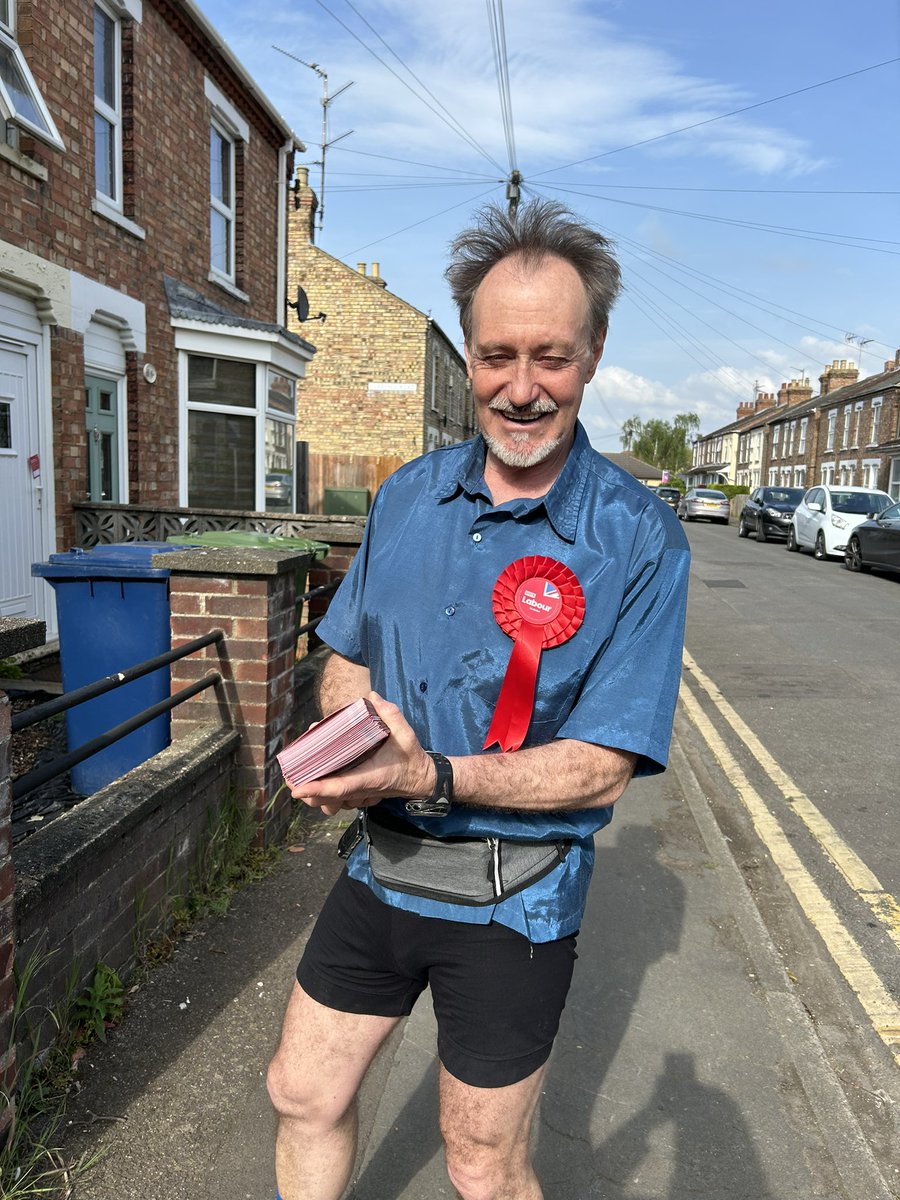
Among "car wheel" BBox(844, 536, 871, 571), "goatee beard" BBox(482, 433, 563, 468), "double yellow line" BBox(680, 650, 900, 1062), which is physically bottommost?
"double yellow line" BBox(680, 650, 900, 1062)

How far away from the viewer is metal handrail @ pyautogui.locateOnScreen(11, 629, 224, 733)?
2.43 meters

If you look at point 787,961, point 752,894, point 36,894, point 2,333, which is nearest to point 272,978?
point 36,894

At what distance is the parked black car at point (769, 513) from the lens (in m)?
25.1

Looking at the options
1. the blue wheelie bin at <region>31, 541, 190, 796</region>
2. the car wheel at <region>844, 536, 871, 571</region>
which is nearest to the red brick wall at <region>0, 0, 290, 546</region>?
the blue wheelie bin at <region>31, 541, 190, 796</region>

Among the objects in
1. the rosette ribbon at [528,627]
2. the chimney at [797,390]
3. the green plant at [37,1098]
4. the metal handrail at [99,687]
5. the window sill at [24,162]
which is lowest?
the green plant at [37,1098]

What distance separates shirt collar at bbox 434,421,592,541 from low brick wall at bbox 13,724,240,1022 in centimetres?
151

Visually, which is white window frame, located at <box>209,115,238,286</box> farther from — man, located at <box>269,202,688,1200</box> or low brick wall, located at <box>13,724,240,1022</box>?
man, located at <box>269,202,688,1200</box>

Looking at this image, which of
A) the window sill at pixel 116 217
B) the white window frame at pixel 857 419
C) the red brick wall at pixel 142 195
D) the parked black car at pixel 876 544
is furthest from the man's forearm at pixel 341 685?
the white window frame at pixel 857 419

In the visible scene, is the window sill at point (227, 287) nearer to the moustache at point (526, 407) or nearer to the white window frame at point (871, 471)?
the moustache at point (526, 407)

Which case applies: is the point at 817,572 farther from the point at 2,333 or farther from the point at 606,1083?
the point at 606,1083

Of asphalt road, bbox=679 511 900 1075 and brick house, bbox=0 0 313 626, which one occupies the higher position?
brick house, bbox=0 0 313 626

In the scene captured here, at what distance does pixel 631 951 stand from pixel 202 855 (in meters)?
1.67

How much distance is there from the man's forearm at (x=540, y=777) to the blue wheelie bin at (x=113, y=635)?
2.63 metres

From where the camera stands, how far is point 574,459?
170 centimetres
